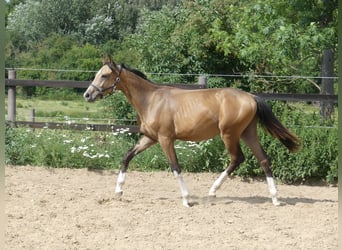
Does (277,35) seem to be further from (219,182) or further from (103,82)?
(103,82)

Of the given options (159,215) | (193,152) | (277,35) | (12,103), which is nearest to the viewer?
(159,215)

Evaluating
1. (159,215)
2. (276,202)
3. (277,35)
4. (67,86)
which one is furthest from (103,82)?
(277,35)

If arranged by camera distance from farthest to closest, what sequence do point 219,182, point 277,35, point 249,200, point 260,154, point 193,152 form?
point 277,35 → point 193,152 → point 249,200 → point 219,182 → point 260,154

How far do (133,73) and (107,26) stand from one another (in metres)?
14.3

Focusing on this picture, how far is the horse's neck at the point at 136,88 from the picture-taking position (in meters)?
6.08

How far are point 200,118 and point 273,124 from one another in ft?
2.66

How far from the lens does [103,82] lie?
5.98 meters

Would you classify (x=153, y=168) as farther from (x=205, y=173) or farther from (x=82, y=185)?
(x=82, y=185)

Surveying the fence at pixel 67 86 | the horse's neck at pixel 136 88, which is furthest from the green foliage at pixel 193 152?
the horse's neck at pixel 136 88

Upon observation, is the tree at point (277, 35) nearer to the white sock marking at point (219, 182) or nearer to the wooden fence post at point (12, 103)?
the white sock marking at point (219, 182)

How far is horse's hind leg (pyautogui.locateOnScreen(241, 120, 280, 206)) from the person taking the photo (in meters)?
5.87

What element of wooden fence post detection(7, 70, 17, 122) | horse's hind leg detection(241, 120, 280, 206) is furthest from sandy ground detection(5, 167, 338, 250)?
wooden fence post detection(7, 70, 17, 122)

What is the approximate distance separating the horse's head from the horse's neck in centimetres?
13

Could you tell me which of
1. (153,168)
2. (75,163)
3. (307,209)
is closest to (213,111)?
(307,209)
